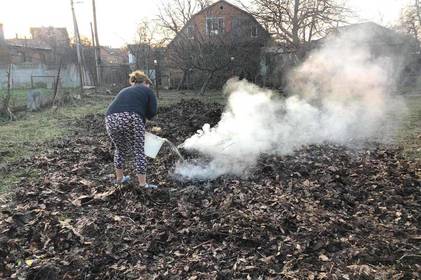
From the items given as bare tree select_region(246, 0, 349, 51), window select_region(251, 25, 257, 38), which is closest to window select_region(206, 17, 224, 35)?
window select_region(251, 25, 257, 38)

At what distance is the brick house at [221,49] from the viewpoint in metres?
22.9

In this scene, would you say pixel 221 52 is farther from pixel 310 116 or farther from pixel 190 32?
pixel 310 116

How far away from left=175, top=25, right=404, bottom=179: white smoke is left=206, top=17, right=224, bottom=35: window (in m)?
11.2

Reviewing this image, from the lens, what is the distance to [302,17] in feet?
64.1

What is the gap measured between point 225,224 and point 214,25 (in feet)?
77.8

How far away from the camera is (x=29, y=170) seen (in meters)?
6.50

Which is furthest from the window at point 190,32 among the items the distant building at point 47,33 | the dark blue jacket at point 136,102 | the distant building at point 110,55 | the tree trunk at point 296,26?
the distant building at point 47,33

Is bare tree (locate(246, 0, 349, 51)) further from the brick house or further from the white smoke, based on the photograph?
the white smoke

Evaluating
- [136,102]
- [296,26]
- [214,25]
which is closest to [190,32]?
[214,25]

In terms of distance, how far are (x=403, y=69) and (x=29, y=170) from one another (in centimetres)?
2028

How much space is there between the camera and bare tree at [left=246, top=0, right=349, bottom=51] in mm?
19438

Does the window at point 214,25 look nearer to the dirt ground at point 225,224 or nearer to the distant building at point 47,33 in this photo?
the dirt ground at point 225,224

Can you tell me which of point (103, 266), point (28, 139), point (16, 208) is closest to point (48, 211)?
point (16, 208)

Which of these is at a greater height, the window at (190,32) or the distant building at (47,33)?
the distant building at (47,33)
